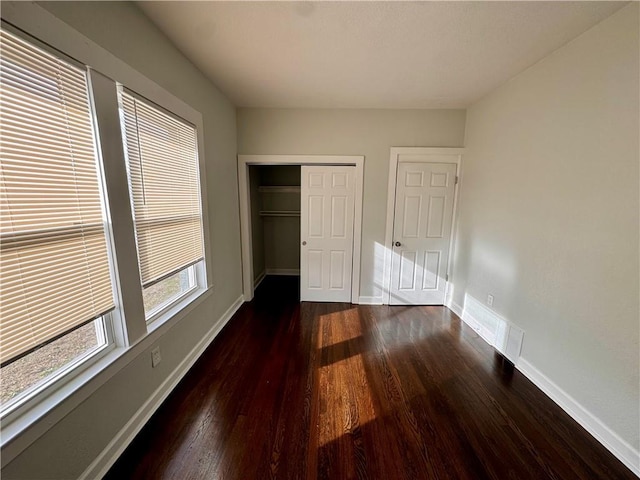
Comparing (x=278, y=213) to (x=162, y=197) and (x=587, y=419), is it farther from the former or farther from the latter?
A: (x=587, y=419)

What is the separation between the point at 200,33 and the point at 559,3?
2217mm

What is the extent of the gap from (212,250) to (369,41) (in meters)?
2.24

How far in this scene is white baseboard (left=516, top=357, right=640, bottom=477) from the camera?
135 centimetres

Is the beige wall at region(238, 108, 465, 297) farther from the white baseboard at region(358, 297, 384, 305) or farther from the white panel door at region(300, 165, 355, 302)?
the white baseboard at region(358, 297, 384, 305)

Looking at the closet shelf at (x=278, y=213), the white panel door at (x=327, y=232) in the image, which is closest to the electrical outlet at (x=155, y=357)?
the white panel door at (x=327, y=232)

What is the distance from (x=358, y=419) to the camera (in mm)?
1603

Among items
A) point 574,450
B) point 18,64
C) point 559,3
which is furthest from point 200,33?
point 574,450

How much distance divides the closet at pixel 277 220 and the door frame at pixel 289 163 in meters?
0.73

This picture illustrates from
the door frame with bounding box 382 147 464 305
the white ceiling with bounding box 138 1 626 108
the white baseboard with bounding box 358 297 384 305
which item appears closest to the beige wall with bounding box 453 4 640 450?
the white ceiling with bounding box 138 1 626 108

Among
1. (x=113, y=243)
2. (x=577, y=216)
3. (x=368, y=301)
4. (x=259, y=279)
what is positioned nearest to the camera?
(x=113, y=243)

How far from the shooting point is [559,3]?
1.39 m

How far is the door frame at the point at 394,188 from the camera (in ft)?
9.95

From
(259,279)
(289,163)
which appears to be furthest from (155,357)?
(259,279)

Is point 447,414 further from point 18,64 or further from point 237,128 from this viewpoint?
point 237,128
